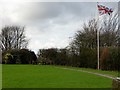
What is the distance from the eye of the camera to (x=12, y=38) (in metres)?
72.8

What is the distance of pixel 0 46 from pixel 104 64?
41274 millimetres

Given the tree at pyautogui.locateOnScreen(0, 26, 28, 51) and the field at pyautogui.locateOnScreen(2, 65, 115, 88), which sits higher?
the tree at pyautogui.locateOnScreen(0, 26, 28, 51)

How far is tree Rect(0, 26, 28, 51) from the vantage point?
70656 millimetres

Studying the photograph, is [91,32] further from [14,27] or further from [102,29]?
[14,27]

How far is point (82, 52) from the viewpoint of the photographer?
39.7m

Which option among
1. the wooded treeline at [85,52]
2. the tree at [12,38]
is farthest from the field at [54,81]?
the tree at [12,38]

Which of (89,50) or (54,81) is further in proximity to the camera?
(89,50)

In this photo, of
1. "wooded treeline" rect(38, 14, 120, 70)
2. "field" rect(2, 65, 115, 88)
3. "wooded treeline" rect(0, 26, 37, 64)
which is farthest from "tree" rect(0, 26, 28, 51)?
"field" rect(2, 65, 115, 88)

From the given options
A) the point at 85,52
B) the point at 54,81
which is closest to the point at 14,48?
the point at 85,52

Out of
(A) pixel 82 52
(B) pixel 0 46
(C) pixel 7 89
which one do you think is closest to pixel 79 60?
(A) pixel 82 52

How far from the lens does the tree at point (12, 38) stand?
70.7m

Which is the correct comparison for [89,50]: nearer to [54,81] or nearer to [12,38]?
[54,81]

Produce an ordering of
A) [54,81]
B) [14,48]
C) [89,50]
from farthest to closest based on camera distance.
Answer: [14,48] → [89,50] → [54,81]

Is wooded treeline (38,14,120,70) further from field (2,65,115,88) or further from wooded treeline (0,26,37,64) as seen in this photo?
field (2,65,115,88)
